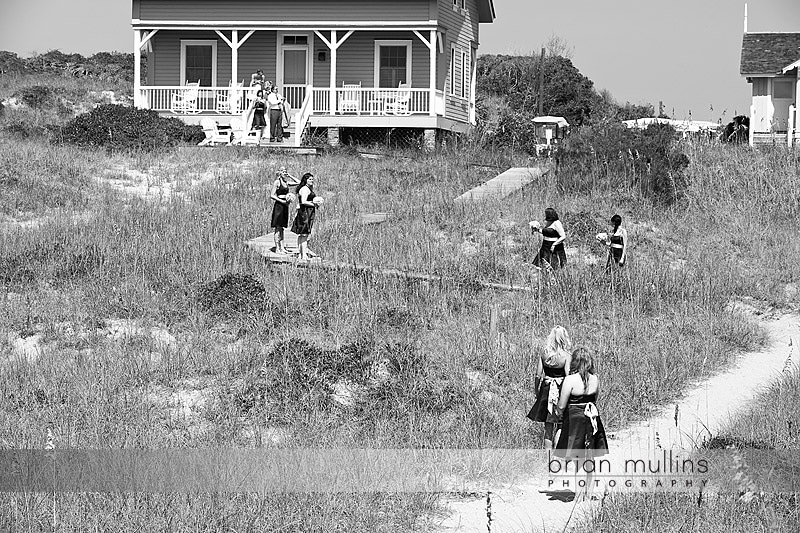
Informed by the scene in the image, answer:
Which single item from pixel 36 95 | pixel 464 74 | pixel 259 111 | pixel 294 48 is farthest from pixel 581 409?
pixel 36 95

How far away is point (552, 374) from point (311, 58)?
26475 mm

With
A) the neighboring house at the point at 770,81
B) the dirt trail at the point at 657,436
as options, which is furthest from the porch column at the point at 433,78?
the dirt trail at the point at 657,436

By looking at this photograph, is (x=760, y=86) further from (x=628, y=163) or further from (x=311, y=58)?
(x=628, y=163)

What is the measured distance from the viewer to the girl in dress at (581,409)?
27.5 ft

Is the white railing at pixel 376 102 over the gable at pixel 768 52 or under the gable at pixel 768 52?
under

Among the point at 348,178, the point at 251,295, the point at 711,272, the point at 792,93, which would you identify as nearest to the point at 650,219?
the point at 711,272

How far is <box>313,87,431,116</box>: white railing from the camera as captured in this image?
32188mm

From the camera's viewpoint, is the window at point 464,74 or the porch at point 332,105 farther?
the window at point 464,74

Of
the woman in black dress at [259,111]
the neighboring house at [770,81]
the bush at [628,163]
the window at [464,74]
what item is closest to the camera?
the bush at [628,163]

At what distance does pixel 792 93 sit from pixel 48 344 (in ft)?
100

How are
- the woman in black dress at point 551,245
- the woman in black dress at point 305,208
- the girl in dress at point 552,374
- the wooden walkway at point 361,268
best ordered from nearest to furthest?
the girl in dress at point 552,374 < the wooden walkway at point 361,268 < the woman in black dress at point 551,245 < the woman in black dress at point 305,208

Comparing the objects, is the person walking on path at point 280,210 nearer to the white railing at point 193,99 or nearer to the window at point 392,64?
the white railing at point 193,99

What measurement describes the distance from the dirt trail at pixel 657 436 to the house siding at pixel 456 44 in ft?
67.4

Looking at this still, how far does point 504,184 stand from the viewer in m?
23.9
